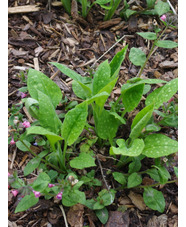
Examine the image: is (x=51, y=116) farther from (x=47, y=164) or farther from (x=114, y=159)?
(x=114, y=159)

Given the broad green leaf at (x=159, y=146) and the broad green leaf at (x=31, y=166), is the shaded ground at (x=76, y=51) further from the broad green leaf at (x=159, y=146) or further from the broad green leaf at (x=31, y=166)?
the broad green leaf at (x=159, y=146)

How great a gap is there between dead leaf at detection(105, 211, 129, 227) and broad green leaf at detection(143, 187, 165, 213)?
0.15 m

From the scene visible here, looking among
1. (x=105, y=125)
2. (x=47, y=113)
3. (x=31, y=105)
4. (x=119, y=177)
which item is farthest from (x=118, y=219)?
(x=31, y=105)

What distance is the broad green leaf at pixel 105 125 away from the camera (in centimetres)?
148

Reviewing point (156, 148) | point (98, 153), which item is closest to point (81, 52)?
point (98, 153)

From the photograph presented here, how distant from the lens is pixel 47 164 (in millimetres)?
1467

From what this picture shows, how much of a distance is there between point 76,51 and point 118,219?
137 centimetres

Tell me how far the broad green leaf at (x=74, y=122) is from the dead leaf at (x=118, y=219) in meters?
0.50

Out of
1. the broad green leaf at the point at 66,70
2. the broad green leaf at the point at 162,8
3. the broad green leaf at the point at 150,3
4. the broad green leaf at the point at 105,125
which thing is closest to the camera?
the broad green leaf at the point at 66,70

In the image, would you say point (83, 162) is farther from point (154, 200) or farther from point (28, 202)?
point (154, 200)

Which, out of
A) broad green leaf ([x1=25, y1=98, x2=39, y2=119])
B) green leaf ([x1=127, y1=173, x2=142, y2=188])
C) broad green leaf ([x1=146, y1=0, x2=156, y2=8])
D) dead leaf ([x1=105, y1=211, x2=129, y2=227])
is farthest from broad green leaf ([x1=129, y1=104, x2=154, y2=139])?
broad green leaf ([x1=146, y1=0, x2=156, y2=8])

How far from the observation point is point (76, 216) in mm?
1349

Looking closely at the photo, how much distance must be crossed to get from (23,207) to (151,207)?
0.73m

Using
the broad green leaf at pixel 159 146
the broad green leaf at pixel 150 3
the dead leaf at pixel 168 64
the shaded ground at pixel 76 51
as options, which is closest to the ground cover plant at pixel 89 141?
the broad green leaf at pixel 159 146
